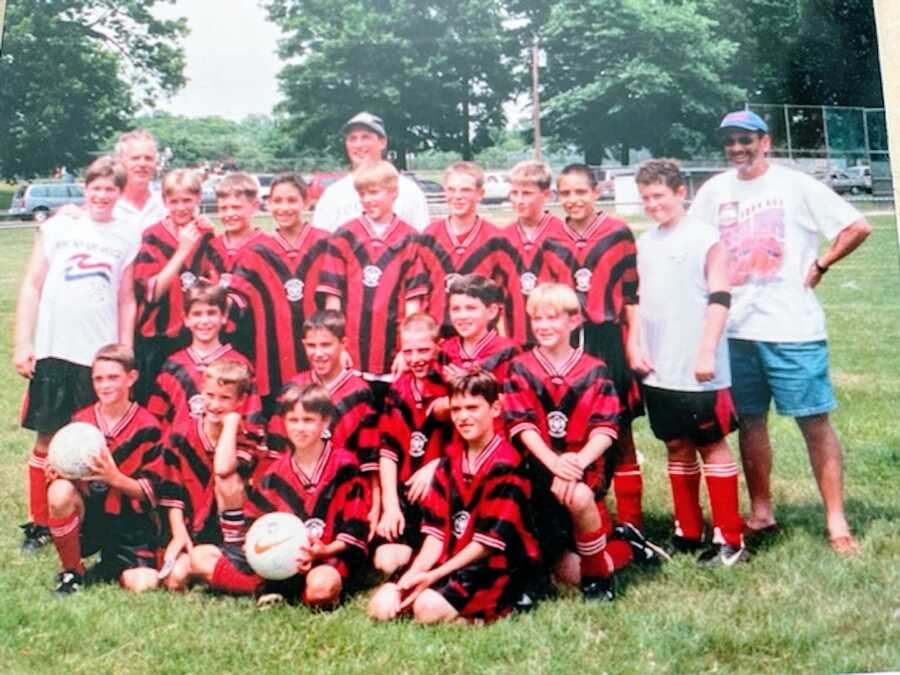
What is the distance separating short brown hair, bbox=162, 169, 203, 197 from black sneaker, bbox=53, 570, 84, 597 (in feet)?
4.34

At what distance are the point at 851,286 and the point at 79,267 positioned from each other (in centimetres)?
266

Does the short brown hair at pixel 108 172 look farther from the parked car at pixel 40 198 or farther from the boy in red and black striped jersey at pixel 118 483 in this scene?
the boy in red and black striped jersey at pixel 118 483

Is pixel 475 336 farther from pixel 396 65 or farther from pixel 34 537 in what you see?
pixel 34 537

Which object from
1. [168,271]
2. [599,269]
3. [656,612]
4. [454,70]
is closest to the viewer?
[656,612]

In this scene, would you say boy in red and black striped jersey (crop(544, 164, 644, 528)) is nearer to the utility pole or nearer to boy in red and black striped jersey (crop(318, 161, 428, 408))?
the utility pole

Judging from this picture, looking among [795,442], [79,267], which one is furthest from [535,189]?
[79,267]

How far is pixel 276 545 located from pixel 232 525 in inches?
8.4

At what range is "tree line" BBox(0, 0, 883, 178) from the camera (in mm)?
3670

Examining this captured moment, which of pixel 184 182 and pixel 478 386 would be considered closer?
pixel 478 386

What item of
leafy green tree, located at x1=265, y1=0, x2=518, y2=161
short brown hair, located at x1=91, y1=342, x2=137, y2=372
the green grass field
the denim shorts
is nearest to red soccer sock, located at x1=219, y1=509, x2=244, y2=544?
the green grass field

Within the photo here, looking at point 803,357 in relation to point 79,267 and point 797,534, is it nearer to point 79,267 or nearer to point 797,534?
point 797,534

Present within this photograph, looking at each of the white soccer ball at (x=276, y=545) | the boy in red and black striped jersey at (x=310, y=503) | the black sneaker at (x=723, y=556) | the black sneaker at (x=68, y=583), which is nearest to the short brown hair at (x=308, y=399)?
the boy in red and black striped jersey at (x=310, y=503)

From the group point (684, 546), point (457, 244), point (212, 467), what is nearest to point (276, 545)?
point (212, 467)

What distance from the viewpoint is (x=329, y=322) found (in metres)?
3.54
